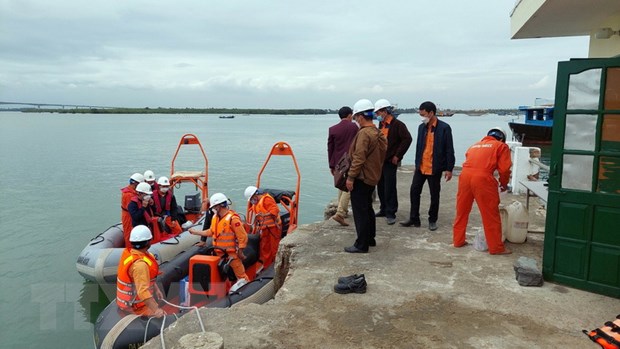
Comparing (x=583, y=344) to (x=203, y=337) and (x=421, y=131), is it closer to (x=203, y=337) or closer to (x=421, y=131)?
(x=203, y=337)

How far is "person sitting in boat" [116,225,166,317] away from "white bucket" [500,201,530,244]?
3896 mm

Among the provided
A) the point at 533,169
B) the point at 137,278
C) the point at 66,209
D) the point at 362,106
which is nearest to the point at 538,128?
the point at 533,169

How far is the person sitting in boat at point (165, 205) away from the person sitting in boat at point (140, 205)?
1.72ft

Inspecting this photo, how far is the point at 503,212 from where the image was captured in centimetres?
527

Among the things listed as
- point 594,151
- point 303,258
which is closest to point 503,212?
point 594,151

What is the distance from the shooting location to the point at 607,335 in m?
2.92

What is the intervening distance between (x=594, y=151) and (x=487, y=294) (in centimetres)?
148

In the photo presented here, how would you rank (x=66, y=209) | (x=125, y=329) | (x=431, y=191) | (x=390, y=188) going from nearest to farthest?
(x=125, y=329), (x=431, y=191), (x=390, y=188), (x=66, y=209)

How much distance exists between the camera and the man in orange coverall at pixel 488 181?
4637 mm

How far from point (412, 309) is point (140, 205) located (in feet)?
16.2

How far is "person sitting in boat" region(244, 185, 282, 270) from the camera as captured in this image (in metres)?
6.23

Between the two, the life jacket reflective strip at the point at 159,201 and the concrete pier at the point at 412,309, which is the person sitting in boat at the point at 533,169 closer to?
the concrete pier at the point at 412,309

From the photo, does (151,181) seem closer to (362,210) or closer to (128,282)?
(128,282)

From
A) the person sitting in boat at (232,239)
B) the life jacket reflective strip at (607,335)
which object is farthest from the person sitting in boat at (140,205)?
the life jacket reflective strip at (607,335)
